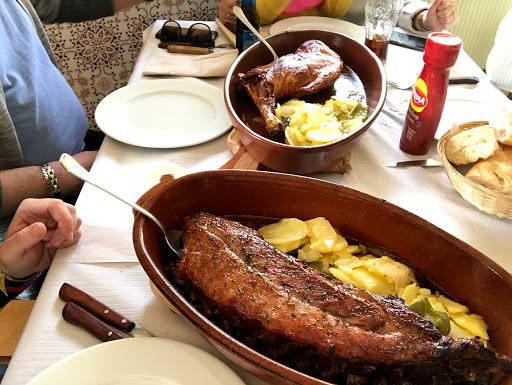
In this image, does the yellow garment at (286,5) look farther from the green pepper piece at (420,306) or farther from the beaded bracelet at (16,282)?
the green pepper piece at (420,306)

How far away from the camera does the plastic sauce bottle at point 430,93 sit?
1.03 m

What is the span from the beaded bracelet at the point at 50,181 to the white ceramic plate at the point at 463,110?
117 cm

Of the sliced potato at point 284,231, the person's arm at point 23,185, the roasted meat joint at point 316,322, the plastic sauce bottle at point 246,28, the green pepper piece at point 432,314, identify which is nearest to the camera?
the roasted meat joint at point 316,322

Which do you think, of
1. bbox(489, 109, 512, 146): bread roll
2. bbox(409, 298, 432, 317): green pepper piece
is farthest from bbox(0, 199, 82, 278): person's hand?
bbox(489, 109, 512, 146): bread roll

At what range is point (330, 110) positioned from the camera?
4.00 ft

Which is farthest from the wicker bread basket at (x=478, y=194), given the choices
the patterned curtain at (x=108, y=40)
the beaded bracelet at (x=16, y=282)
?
the patterned curtain at (x=108, y=40)

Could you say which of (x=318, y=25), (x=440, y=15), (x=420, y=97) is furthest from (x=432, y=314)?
(x=440, y=15)

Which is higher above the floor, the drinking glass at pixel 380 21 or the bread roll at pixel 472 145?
the drinking glass at pixel 380 21

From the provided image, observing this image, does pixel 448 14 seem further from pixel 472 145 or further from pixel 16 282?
pixel 16 282

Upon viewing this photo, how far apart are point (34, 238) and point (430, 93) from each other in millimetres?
975

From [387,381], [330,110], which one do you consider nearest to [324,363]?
[387,381]

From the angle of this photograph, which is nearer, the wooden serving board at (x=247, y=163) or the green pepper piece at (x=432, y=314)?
the green pepper piece at (x=432, y=314)

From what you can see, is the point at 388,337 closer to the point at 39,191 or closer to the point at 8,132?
the point at 39,191

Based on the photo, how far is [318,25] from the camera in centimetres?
182
